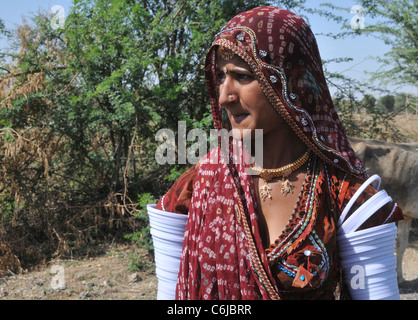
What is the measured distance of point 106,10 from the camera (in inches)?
207

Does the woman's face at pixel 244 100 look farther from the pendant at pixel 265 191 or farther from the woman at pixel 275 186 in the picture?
the pendant at pixel 265 191

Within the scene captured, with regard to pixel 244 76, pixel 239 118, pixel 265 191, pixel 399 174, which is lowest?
pixel 399 174

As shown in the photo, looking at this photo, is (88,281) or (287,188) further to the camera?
(88,281)

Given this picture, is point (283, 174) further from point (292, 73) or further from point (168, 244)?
point (168, 244)

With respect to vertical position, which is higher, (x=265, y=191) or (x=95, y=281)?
(x=265, y=191)

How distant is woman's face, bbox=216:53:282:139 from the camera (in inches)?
52.7

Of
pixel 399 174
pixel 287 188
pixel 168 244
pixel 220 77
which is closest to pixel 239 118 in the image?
pixel 220 77

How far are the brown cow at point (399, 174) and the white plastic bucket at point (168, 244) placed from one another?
11.9ft

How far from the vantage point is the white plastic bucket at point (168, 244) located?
150cm

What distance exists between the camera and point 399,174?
192 inches

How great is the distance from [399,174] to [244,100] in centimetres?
403

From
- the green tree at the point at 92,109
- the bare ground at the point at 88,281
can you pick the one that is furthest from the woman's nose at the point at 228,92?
the green tree at the point at 92,109

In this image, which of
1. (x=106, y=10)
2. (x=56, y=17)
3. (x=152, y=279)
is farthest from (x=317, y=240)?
(x=56, y=17)
